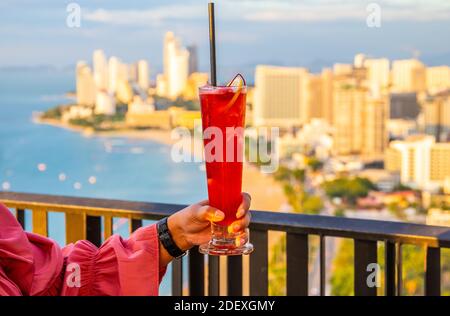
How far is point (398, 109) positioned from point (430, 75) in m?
1.54

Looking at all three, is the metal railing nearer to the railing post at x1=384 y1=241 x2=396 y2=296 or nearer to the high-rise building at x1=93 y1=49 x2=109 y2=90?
the railing post at x1=384 y1=241 x2=396 y2=296

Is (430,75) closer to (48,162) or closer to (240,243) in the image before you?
(48,162)

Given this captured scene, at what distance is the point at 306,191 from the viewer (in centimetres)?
2411

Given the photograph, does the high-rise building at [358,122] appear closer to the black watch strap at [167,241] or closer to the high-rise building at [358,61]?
the high-rise building at [358,61]

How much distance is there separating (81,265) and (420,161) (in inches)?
829

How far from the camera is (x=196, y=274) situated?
7.56 feet

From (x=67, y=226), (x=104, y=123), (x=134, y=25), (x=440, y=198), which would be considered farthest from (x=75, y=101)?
(x=67, y=226)

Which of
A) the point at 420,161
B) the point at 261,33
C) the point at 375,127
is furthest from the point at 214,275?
the point at 261,33

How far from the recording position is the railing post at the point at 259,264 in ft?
7.06

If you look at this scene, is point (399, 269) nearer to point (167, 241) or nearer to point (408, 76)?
point (167, 241)

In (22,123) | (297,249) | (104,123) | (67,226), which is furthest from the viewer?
(22,123)

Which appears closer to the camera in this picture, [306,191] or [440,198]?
[440,198]

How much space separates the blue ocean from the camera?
1343 cm

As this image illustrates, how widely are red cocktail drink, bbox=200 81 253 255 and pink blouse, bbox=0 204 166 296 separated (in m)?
0.18
